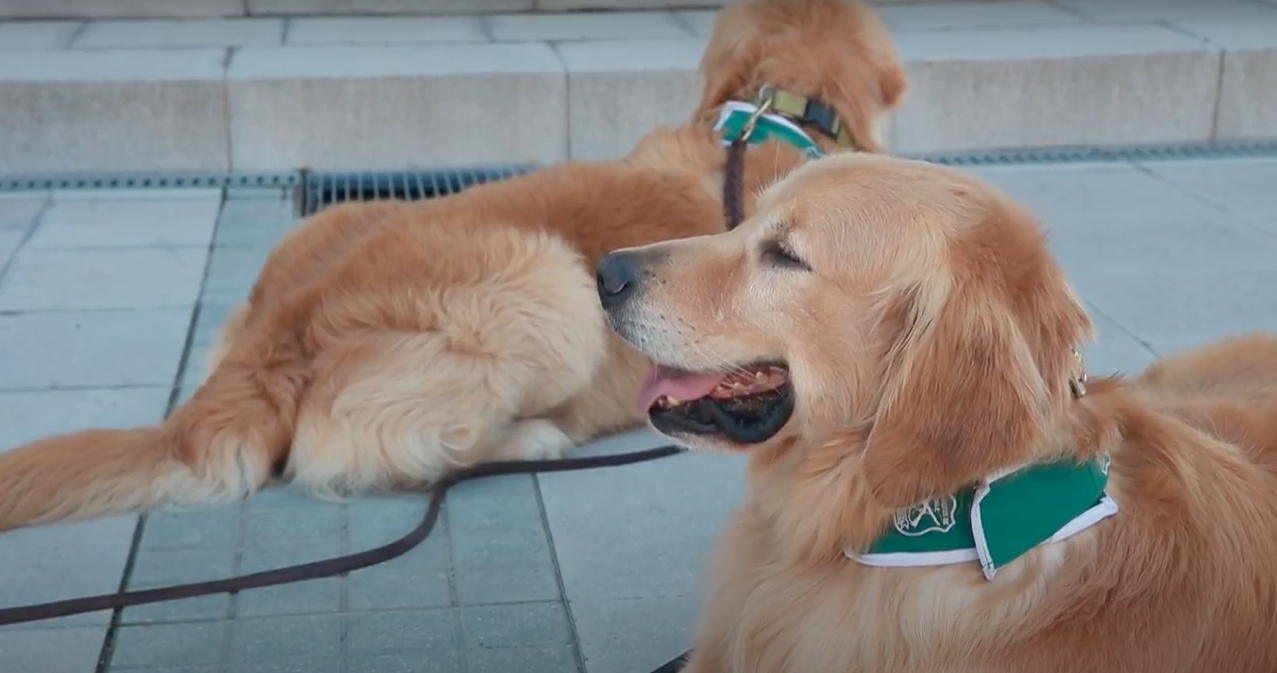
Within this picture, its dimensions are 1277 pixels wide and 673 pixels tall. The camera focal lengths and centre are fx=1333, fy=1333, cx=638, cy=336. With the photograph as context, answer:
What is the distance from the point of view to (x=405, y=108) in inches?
252

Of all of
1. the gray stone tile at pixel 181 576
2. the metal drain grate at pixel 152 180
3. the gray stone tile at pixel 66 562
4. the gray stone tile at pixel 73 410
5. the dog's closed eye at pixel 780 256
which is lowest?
the gray stone tile at pixel 181 576

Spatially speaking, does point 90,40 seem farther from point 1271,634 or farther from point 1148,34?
point 1271,634

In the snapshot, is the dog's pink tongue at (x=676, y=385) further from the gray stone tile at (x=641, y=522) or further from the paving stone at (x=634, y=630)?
the gray stone tile at (x=641, y=522)

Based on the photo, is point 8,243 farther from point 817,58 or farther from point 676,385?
point 676,385

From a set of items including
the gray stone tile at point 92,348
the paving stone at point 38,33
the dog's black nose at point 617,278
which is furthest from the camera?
the paving stone at point 38,33

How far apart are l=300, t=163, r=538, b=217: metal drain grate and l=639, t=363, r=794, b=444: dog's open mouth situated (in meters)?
3.86

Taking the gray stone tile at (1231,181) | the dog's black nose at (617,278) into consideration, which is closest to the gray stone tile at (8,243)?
the dog's black nose at (617,278)

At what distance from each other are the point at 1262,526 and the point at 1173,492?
0.59 feet

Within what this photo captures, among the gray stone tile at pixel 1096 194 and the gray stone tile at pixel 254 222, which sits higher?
the gray stone tile at pixel 1096 194

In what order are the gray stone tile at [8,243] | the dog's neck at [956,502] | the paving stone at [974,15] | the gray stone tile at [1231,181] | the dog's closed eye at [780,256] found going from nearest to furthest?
the dog's neck at [956,502]
the dog's closed eye at [780,256]
the gray stone tile at [8,243]
the gray stone tile at [1231,181]
the paving stone at [974,15]

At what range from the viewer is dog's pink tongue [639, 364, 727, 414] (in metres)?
2.37

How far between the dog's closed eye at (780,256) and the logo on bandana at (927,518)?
440 mm

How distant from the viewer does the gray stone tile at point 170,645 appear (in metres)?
2.94

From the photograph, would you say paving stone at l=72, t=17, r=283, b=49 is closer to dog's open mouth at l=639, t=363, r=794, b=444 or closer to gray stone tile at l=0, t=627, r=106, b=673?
gray stone tile at l=0, t=627, r=106, b=673
